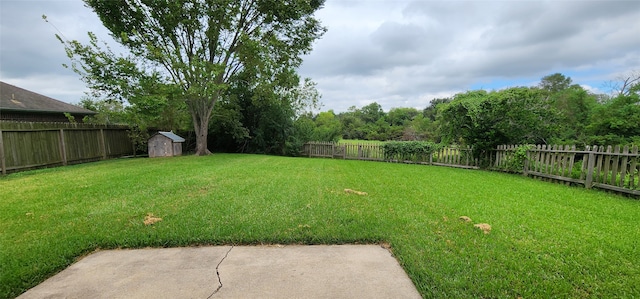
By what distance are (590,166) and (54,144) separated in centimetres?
1547

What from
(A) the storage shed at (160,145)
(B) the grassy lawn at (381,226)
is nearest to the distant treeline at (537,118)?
(B) the grassy lawn at (381,226)

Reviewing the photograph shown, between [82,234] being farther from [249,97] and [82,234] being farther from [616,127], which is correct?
[616,127]

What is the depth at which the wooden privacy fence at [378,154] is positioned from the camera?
10.8 metres

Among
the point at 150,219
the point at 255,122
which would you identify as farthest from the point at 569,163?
the point at 255,122

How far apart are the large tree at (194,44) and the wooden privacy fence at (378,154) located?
5016 mm

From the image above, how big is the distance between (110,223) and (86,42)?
36.6 feet

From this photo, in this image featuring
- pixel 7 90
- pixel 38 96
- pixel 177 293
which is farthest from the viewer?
pixel 38 96

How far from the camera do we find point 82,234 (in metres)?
3.07

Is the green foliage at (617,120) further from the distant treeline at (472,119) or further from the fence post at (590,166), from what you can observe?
the fence post at (590,166)

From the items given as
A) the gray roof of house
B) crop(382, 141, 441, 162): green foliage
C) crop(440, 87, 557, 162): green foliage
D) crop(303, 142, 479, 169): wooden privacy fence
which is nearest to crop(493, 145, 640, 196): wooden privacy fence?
crop(440, 87, 557, 162): green foliage

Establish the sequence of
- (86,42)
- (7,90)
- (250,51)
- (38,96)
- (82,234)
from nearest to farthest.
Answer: (82,234) < (86,42) < (250,51) < (7,90) < (38,96)

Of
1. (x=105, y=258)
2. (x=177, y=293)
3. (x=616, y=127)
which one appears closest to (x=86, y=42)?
(x=105, y=258)

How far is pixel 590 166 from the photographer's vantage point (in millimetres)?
5992

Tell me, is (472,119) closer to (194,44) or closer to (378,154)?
(378,154)
